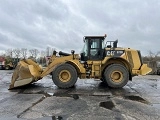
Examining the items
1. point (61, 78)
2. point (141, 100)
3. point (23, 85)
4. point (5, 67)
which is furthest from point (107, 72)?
point (5, 67)

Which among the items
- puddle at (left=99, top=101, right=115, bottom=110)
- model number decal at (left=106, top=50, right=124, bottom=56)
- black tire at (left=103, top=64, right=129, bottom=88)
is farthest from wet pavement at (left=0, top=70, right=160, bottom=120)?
model number decal at (left=106, top=50, right=124, bottom=56)

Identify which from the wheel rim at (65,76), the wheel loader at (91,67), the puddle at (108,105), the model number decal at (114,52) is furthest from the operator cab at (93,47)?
the puddle at (108,105)

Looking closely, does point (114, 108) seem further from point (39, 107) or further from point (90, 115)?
point (39, 107)

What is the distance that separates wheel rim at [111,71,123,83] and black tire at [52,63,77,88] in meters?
1.83

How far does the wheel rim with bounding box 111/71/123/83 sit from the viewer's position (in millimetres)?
11531

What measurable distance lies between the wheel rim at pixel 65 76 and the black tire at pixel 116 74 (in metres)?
1.72

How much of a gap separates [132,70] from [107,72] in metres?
1.34

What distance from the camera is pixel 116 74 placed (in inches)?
456

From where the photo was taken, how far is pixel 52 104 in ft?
24.3

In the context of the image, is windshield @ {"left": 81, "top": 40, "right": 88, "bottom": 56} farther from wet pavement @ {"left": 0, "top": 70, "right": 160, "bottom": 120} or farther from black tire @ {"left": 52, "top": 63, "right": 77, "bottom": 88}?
wet pavement @ {"left": 0, "top": 70, "right": 160, "bottom": 120}

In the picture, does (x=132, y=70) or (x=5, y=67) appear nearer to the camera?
(x=132, y=70)

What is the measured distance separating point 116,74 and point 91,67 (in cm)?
128

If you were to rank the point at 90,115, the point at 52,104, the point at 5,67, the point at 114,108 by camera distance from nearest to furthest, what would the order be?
the point at 90,115
the point at 114,108
the point at 52,104
the point at 5,67

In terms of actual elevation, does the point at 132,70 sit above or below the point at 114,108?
above
